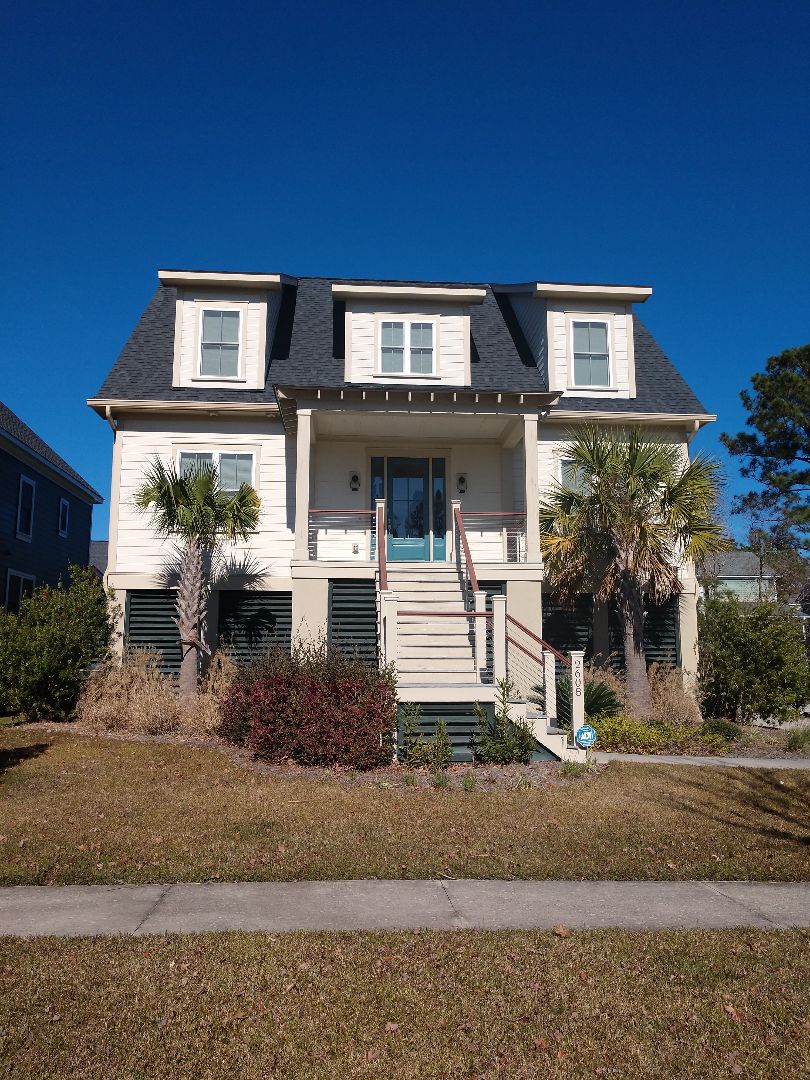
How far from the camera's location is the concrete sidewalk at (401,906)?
5.31 m

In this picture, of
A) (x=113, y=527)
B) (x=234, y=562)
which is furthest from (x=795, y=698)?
(x=113, y=527)

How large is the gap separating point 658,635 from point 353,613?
21.8 feet

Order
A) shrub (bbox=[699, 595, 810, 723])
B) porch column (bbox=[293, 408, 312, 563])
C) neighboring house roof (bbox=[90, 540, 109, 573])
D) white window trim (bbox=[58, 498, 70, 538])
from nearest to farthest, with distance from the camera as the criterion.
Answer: shrub (bbox=[699, 595, 810, 723]) → porch column (bbox=[293, 408, 312, 563]) → white window trim (bbox=[58, 498, 70, 538]) → neighboring house roof (bbox=[90, 540, 109, 573])

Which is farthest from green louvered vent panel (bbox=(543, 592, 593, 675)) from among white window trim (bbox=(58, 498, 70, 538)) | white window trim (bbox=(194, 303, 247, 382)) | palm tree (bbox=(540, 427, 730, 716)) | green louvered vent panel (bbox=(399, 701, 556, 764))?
white window trim (bbox=(58, 498, 70, 538))

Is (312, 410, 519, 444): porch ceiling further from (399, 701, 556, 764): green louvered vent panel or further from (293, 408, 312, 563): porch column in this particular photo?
Answer: (399, 701, 556, 764): green louvered vent panel

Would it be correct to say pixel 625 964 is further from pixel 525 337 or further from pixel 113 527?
pixel 525 337

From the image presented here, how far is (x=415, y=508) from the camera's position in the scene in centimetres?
1792

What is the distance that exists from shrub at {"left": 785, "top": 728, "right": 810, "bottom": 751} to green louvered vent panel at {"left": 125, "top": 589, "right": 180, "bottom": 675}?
1145 centimetres

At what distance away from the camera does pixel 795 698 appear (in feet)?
48.7

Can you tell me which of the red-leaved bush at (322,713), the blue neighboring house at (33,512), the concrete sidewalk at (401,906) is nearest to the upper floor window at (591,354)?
the red-leaved bush at (322,713)

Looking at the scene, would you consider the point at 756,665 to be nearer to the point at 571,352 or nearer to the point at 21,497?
the point at 571,352

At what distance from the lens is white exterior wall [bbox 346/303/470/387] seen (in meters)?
16.7

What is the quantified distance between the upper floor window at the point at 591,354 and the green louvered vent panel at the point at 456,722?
375 inches

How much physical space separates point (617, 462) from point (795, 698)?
5.38 m
